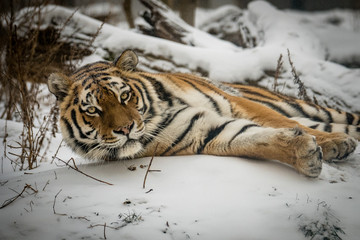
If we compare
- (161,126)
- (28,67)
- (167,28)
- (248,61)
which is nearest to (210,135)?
(161,126)

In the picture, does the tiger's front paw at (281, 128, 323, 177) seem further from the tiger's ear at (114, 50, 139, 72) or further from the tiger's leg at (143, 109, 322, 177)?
the tiger's ear at (114, 50, 139, 72)

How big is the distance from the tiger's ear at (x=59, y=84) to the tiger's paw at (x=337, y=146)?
162 centimetres

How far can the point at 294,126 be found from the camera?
6.05 ft

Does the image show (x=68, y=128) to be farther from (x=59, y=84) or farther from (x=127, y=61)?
(x=127, y=61)

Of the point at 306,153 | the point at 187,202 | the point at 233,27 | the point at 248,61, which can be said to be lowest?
the point at 187,202

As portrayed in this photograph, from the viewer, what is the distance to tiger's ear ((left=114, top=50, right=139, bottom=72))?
2021mm

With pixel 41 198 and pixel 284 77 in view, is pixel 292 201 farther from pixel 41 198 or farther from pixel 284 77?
pixel 284 77

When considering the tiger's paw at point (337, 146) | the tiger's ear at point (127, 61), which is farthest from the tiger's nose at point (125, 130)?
the tiger's paw at point (337, 146)

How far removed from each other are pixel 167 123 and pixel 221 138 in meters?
0.37

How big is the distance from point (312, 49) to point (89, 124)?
4.02 m

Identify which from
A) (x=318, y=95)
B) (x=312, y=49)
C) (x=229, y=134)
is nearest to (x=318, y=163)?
(x=229, y=134)

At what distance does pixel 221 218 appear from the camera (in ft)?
4.13

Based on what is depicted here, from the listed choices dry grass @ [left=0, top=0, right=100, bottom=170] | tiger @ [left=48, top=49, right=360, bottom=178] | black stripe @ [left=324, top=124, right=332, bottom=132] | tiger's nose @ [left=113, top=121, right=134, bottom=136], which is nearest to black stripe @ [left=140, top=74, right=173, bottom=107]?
tiger @ [left=48, top=49, right=360, bottom=178]

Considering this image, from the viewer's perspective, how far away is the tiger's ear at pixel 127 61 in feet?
6.63
